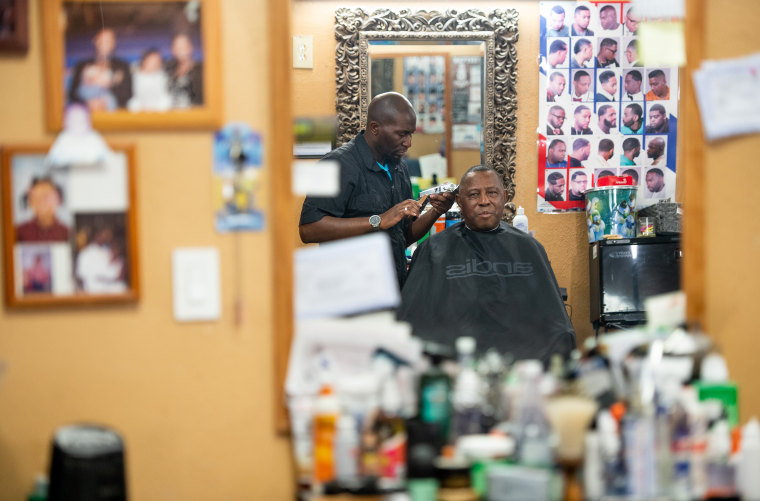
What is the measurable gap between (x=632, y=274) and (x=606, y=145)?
0.78 metres

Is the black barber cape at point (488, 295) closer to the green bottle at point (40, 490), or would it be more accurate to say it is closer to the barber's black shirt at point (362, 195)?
the barber's black shirt at point (362, 195)

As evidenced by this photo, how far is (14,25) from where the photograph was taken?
1534 millimetres

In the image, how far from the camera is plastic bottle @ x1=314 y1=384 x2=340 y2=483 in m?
1.44

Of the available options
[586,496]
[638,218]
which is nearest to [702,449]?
[586,496]

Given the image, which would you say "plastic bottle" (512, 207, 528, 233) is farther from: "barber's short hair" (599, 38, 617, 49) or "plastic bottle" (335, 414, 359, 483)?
"plastic bottle" (335, 414, 359, 483)

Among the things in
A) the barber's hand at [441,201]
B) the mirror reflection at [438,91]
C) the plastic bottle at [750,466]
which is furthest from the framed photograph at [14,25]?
the mirror reflection at [438,91]

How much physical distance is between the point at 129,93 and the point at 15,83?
9.8 inches

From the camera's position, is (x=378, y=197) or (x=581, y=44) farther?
(x=581, y=44)

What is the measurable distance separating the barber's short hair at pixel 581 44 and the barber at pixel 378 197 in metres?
1.24

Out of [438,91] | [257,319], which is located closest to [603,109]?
[438,91]

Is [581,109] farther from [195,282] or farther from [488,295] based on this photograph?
[195,282]

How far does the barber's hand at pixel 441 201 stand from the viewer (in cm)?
314

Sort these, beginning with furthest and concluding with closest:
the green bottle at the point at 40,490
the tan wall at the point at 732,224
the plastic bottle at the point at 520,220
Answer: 1. the plastic bottle at the point at 520,220
2. the tan wall at the point at 732,224
3. the green bottle at the point at 40,490

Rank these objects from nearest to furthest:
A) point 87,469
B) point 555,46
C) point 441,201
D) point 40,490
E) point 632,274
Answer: point 87,469, point 40,490, point 441,201, point 632,274, point 555,46
